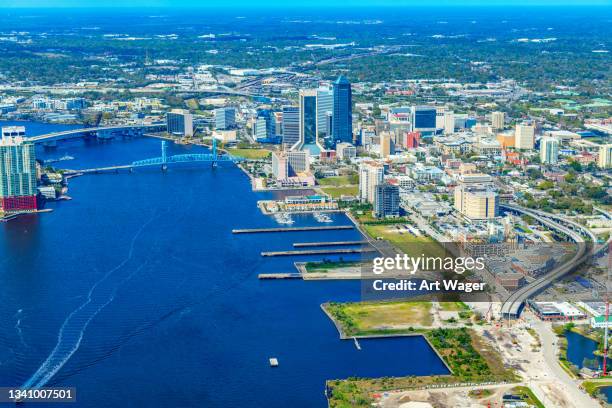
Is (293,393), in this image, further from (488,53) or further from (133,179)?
(488,53)

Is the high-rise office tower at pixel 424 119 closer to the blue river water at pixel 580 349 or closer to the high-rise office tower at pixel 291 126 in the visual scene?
the high-rise office tower at pixel 291 126

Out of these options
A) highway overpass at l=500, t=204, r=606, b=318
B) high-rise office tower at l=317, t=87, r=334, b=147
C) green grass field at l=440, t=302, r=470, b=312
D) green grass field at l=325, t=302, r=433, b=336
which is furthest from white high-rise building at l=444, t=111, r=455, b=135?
green grass field at l=325, t=302, r=433, b=336

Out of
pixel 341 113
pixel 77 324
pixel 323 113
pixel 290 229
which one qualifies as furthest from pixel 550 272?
pixel 323 113

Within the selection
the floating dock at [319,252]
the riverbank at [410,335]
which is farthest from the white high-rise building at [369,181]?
the riverbank at [410,335]

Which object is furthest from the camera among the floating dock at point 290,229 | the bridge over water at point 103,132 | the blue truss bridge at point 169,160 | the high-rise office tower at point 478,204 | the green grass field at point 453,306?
the bridge over water at point 103,132

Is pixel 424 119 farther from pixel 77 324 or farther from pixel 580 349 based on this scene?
pixel 77 324

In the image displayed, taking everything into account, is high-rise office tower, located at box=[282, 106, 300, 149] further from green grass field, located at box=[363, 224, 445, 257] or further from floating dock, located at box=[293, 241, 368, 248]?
floating dock, located at box=[293, 241, 368, 248]
